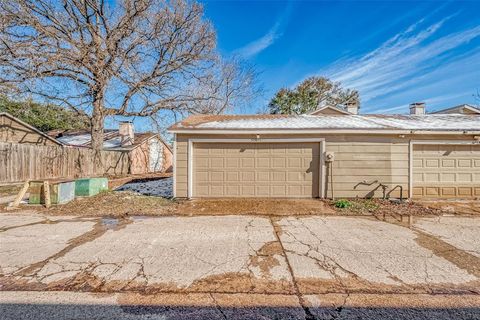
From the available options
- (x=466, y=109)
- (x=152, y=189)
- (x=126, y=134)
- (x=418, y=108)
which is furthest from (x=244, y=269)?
(x=126, y=134)

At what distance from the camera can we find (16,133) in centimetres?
1409

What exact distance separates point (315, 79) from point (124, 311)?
27.2m

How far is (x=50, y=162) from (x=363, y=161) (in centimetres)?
1433

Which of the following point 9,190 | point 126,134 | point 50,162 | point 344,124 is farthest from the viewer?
point 126,134

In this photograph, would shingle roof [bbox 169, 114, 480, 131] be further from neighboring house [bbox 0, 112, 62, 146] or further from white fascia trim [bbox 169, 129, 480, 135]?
neighboring house [bbox 0, 112, 62, 146]

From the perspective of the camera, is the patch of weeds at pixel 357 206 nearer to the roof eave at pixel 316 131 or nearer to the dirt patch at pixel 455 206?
the dirt patch at pixel 455 206

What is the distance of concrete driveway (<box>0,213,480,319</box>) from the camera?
2445 millimetres

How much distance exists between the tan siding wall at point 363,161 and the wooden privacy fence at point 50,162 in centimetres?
814

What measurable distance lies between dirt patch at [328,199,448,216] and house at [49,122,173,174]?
653 inches

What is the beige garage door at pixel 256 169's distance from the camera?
311 inches

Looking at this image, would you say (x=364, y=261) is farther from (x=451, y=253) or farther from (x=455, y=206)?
(x=455, y=206)

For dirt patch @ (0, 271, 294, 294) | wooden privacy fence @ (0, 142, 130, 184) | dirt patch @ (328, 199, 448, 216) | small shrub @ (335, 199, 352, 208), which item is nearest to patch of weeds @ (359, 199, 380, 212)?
dirt patch @ (328, 199, 448, 216)

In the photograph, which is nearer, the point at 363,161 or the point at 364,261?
the point at 364,261

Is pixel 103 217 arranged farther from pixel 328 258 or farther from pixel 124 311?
pixel 328 258
